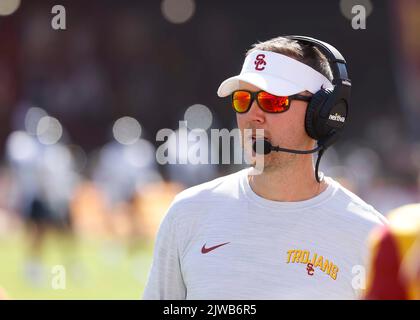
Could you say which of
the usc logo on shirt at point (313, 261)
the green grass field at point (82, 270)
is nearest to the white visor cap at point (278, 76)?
the usc logo on shirt at point (313, 261)

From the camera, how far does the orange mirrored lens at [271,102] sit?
132 inches

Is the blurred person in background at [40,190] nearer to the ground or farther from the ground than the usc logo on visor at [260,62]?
nearer to the ground

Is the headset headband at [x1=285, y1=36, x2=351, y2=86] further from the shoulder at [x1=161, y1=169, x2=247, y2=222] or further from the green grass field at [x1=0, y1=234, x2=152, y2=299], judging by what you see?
the green grass field at [x1=0, y1=234, x2=152, y2=299]

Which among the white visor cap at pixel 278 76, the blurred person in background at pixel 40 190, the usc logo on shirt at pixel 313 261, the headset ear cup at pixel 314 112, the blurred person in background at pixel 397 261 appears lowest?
the blurred person in background at pixel 40 190

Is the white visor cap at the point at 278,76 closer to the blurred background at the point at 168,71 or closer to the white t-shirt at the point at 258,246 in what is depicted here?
the white t-shirt at the point at 258,246

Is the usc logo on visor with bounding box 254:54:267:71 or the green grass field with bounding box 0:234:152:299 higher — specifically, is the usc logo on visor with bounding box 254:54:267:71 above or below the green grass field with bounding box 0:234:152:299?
above

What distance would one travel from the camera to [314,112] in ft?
11.0

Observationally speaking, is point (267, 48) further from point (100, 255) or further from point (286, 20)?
point (286, 20)

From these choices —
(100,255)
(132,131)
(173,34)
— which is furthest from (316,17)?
(100,255)

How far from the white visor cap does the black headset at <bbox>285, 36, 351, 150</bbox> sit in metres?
0.04

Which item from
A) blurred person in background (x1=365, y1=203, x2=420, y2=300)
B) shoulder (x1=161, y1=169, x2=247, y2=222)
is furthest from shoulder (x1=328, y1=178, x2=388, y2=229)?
blurred person in background (x1=365, y1=203, x2=420, y2=300)

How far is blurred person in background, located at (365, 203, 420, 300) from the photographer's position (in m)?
1.80

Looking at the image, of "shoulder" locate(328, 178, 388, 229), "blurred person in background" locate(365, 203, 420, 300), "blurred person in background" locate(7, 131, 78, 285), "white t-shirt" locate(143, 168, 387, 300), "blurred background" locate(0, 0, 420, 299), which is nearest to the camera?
"blurred person in background" locate(365, 203, 420, 300)
